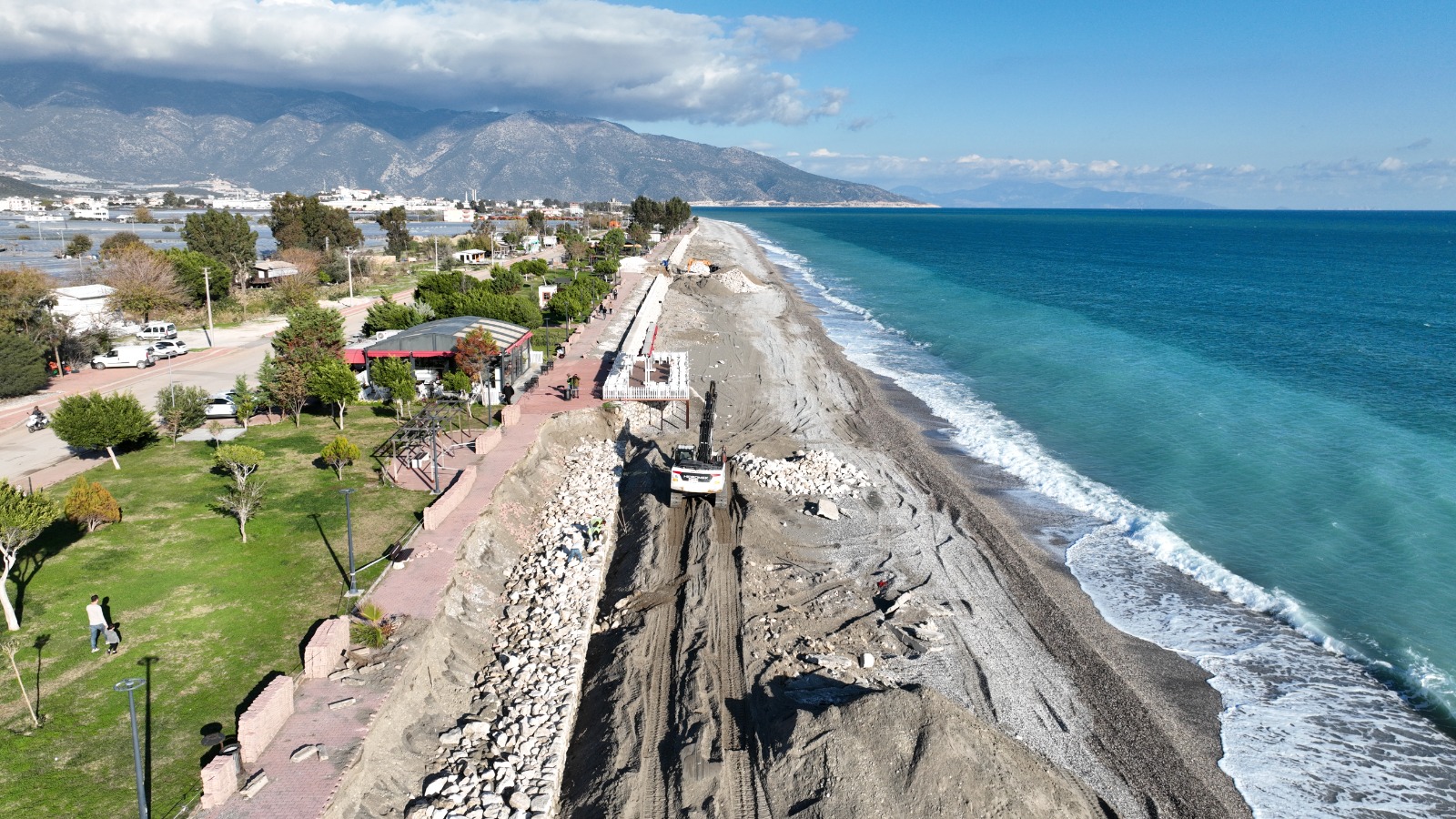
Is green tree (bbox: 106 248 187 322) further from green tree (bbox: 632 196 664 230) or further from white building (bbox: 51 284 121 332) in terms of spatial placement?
green tree (bbox: 632 196 664 230)

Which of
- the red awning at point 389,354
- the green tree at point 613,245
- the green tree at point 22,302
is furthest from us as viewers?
the green tree at point 613,245

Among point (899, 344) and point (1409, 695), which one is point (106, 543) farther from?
point (899, 344)

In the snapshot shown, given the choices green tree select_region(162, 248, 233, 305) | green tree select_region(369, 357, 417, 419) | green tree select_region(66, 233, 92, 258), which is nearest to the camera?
green tree select_region(369, 357, 417, 419)

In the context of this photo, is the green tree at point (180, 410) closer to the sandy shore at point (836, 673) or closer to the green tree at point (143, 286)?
the sandy shore at point (836, 673)

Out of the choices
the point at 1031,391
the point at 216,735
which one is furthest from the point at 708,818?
the point at 1031,391

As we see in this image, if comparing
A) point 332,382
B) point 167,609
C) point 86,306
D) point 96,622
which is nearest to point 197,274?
point 86,306

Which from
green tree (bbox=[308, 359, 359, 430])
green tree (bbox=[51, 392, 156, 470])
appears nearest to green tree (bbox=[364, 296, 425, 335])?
green tree (bbox=[308, 359, 359, 430])

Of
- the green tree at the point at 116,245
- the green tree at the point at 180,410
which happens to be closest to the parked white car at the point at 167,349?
the green tree at the point at 180,410
